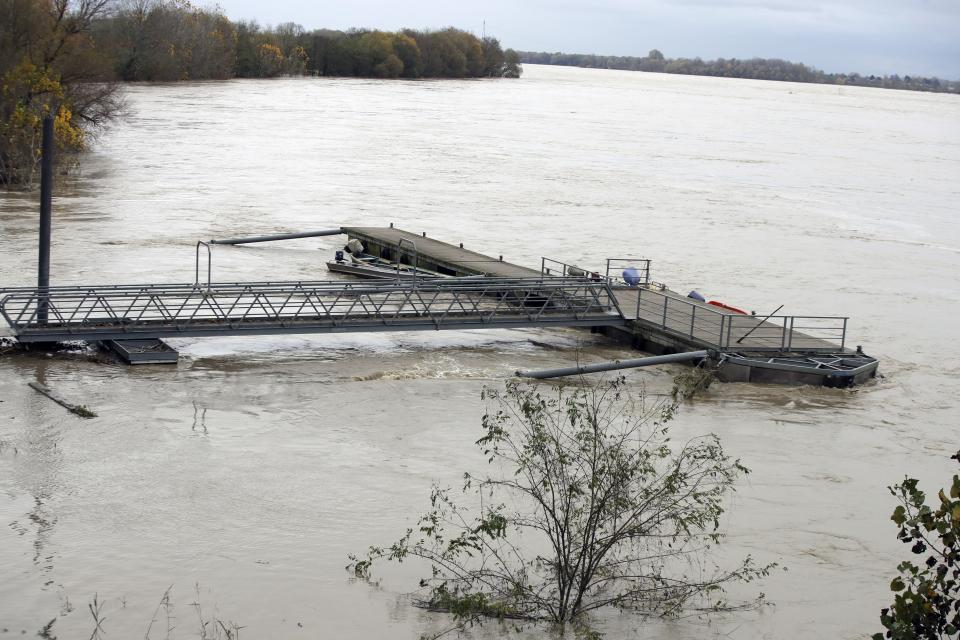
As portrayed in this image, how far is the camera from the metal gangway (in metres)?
20.0

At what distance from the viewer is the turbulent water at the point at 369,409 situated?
487 inches

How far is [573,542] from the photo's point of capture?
1112 cm

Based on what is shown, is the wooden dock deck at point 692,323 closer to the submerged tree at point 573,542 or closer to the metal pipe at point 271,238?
the metal pipe at point 271,238

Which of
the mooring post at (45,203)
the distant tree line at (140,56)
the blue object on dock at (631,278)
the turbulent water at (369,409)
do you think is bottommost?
the turbulent water at (369,409)

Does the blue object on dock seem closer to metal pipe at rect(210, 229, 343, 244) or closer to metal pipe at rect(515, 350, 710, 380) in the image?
metal pipe at rect(515, 350, 710, 380)

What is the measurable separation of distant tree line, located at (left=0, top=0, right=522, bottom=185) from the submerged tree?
79.3ft

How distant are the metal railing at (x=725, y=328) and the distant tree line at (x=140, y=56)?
18307 mm

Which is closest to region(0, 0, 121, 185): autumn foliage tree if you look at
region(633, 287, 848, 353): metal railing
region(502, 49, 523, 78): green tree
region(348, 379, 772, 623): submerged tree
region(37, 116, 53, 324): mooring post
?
region(37, 116, 53, 324): mooring post

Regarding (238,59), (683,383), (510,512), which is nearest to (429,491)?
(510,512)

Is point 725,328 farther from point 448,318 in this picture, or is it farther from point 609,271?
point 609,271

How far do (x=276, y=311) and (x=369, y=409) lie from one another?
180 inches

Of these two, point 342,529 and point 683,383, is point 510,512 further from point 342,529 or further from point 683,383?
point 683,383

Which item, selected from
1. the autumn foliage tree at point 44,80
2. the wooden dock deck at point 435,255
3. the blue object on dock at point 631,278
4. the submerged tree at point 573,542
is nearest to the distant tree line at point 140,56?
the autumn foliage tree at point 44,80

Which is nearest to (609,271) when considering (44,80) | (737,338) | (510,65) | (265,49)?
(737,338)
